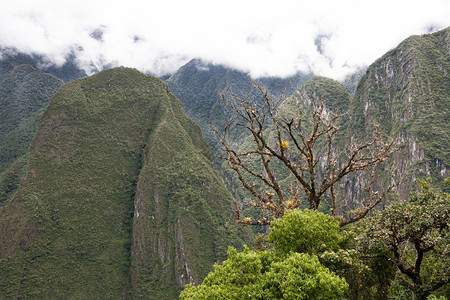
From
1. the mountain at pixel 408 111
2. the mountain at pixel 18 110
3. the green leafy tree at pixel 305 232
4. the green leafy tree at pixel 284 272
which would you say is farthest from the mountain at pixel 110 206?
the green leafy tree at pixel 305 232

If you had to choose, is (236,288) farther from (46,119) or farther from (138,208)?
(46,119)

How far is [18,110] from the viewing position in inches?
4599

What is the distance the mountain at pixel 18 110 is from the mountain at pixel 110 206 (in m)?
29.5

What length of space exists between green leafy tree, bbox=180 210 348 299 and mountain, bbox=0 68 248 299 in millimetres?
61196

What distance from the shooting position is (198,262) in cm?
6369

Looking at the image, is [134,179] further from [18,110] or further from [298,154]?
[18,110]

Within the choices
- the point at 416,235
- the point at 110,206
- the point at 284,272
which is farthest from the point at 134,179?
the point at 416,235

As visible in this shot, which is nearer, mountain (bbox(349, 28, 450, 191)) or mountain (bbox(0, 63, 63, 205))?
mountain (bbox(349, 28, 450, 191))

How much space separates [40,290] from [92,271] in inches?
379

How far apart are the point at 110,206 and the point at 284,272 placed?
2766 inches

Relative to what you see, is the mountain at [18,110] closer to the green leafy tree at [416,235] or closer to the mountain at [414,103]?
the green leafy tree at [416,235]

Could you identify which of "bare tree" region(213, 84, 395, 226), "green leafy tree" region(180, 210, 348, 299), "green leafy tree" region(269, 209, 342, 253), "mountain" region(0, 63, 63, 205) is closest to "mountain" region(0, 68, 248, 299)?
"mountain" region(0, 63, 63, 205)

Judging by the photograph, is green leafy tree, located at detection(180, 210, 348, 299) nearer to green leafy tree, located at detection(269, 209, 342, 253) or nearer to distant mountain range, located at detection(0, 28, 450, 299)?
green leafy tree, located at detection(269, 209, 342, 253)

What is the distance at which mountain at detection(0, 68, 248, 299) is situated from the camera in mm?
55094
